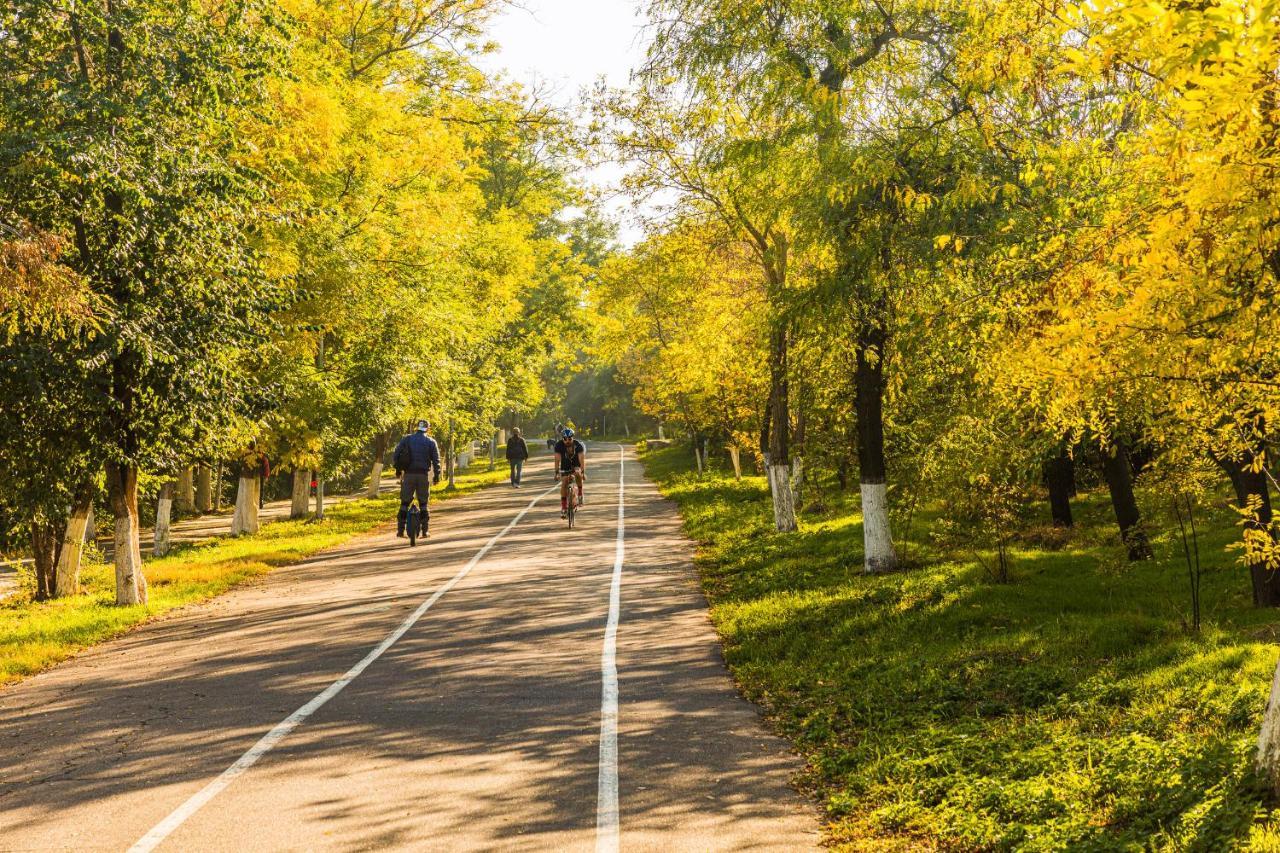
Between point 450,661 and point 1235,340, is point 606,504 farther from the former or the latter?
point 1235,340

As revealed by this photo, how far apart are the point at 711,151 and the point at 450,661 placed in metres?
11.2

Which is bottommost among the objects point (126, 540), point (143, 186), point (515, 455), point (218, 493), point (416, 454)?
point (218, 493)

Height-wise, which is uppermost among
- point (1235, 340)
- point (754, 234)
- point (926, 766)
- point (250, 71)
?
point (250, 71)

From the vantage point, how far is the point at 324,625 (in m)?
12.1

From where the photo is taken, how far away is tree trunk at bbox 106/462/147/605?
47.1 ft

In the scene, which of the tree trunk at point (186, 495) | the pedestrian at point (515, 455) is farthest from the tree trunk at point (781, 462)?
the tree trunk at point (186, 495)

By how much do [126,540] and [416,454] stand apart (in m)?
5.48

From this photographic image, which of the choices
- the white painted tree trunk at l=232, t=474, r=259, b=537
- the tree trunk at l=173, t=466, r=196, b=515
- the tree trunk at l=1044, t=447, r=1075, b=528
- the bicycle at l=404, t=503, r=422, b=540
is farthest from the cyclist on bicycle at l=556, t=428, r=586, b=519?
the tree trunk at l=173, t=466, r=196, b=515

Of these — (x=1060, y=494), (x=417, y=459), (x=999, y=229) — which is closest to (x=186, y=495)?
(x=417, y=459)

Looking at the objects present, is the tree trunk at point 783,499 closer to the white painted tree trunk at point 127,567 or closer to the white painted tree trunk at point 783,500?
the white painted tree trunk at point 783,500

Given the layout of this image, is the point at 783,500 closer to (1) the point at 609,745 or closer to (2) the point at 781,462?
(2) the point at 781,462

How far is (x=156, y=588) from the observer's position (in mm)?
15773

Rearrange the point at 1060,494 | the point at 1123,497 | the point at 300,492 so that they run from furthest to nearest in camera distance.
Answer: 1. the point at 300,492
2. the point at 1060,494
3. the point at 1123,497

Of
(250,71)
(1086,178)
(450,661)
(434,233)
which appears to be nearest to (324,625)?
(450,661)
